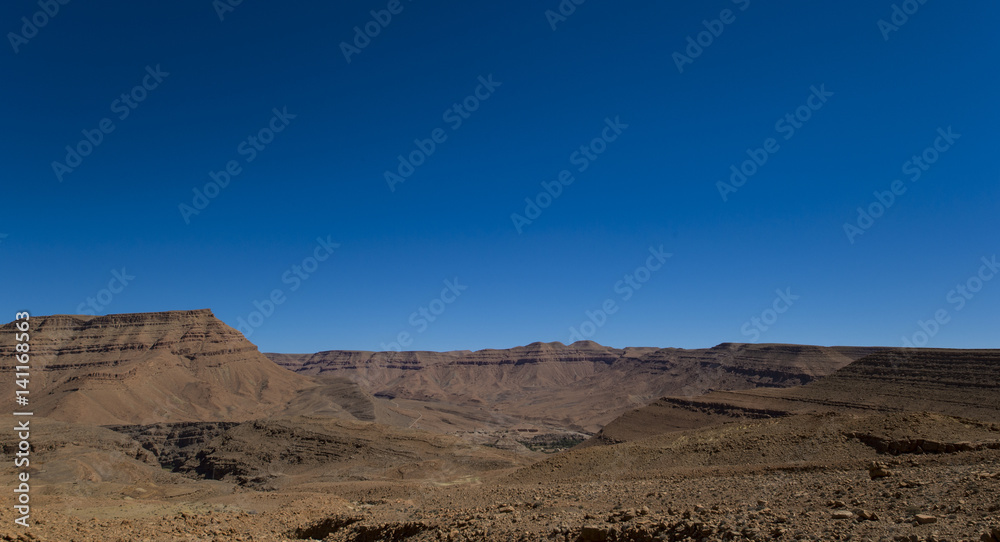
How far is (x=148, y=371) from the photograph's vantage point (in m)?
116

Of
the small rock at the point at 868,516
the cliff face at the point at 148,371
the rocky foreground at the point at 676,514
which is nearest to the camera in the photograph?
the rocky foreground at the point at 676,514

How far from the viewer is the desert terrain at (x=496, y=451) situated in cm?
1322

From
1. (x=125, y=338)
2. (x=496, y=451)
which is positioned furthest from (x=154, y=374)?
(x=496, y=451)

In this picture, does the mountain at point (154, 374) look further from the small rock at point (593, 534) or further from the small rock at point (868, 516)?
the small rock at point (868, 516)

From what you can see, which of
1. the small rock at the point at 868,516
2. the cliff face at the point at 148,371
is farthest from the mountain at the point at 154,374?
the small rock at the point at 868,516

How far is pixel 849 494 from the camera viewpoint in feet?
44.5

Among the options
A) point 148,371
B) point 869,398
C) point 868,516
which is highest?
point 148,371

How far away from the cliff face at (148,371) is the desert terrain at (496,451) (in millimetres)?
572

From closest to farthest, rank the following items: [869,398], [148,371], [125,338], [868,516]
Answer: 1. [868,516]
2. [869,398]
3. [148,371]
4. [125,338]

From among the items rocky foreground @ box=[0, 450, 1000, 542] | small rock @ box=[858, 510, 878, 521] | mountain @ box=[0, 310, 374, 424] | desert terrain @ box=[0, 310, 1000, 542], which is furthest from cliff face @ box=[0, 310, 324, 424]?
small rock @ box=[858, 510, 878, 521]

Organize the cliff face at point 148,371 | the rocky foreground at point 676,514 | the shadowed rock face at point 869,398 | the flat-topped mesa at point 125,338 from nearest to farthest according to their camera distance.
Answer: the rocky foreground at point 676,514 < the shadowed rock face at point 869,398 < the cliff face at point 148,371 < the flat-topped mesa at point 125,338

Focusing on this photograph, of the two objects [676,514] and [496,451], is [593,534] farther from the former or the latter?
[496,451]

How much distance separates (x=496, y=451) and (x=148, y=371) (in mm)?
81948

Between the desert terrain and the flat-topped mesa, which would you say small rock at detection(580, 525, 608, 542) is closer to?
the desert terrain
